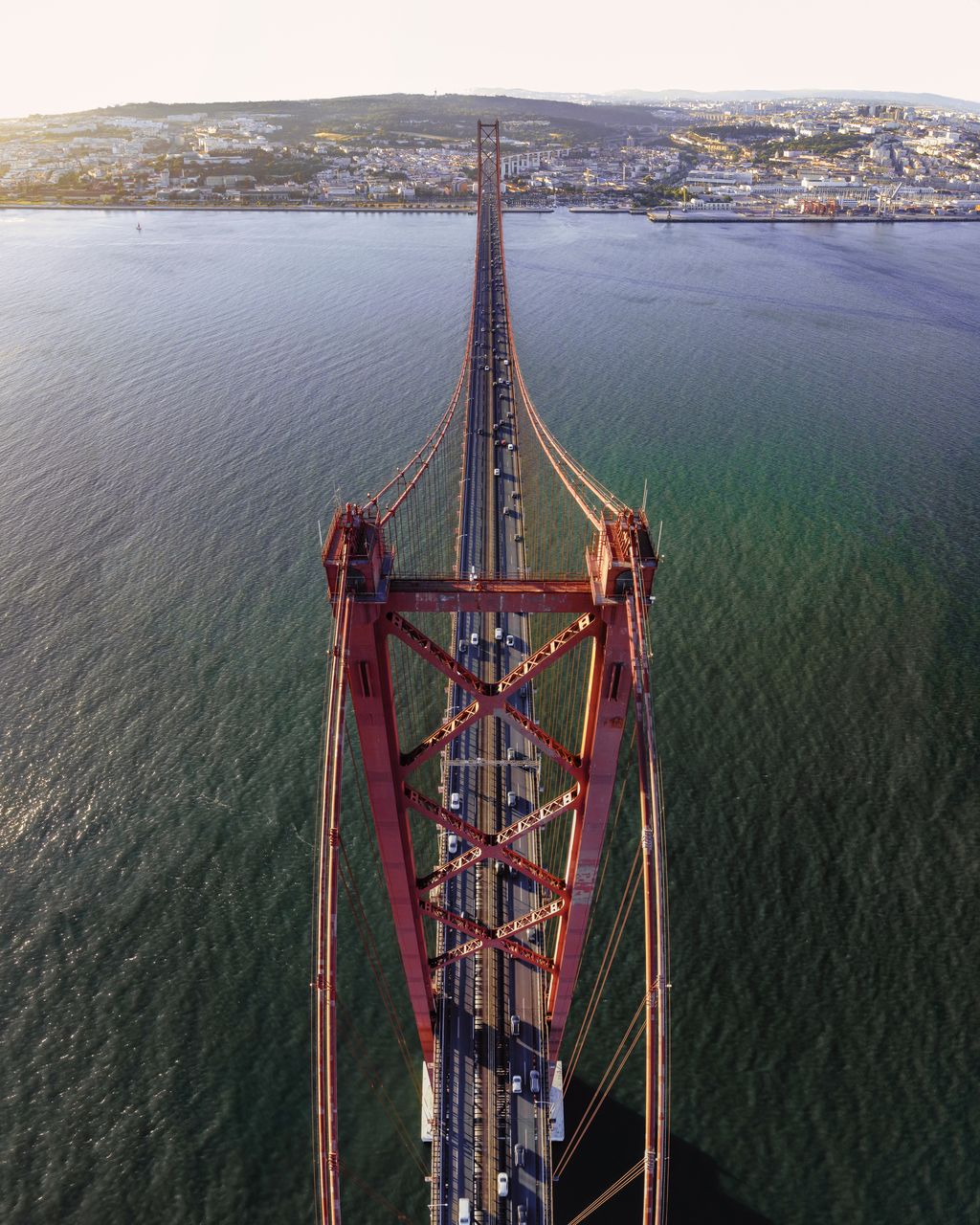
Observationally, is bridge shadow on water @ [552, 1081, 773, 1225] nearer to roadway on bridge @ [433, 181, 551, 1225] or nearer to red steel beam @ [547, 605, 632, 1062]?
roadway on bridge @ [433, 181, 551, 1225]

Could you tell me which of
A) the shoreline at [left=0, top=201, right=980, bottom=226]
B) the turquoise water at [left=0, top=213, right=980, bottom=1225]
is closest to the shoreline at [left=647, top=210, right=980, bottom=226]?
the shoreline at [left=0, top=201, right=980, bottom=226]

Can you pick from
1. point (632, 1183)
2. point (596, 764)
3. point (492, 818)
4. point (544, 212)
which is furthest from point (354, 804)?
point (544, 212)

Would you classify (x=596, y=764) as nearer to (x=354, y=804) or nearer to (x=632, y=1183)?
(x=632, y=1183)

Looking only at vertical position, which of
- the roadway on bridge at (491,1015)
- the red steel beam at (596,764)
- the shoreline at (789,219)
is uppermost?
the shoreline at (789,219)

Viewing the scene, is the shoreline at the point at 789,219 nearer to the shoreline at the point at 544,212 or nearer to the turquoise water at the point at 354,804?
the shoreline at the point at 544,212

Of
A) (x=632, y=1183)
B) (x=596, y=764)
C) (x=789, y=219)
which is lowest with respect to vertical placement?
(x=632, y=1183)

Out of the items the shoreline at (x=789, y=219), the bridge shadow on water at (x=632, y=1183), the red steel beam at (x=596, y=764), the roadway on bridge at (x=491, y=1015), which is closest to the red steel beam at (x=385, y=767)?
the roadway on bridge at (x=491, y=1015)
